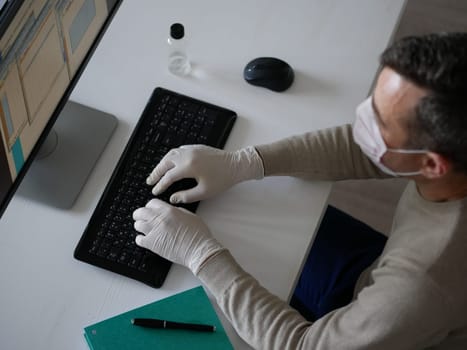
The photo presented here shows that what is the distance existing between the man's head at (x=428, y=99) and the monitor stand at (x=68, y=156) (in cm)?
53

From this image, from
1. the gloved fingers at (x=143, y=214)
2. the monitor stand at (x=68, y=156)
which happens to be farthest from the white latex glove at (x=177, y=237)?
the monitor stand at (x=68, y=156)

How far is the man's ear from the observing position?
2.87 feet

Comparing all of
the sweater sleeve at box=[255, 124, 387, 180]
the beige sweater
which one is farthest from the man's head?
the sweater sleeve at box=[255, 124, 387, 180]

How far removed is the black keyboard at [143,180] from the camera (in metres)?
1.04

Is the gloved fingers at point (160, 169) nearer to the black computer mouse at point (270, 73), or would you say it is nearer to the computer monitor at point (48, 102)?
the computer monitor at point (48, 102)

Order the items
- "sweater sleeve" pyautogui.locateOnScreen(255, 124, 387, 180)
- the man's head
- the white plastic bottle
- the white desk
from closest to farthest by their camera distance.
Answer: the man's head, the white desk, "sweater sleeve" pyautogui.locateOnScreen(255, 124, 387, 180), the white plastic bottle

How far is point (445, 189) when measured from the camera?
0.96 metres

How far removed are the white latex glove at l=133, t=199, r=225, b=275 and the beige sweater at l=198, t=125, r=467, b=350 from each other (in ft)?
0.08

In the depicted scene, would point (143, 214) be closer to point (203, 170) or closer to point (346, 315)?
point (203, 170)

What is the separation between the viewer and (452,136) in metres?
0.82

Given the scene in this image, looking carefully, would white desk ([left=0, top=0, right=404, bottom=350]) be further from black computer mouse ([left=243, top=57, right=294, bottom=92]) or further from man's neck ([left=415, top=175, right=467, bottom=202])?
man's neck ([left=415, top=175, right=467, bottom=202])

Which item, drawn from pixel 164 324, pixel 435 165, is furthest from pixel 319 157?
pixel 164 324

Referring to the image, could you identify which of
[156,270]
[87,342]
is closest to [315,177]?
[156,270]

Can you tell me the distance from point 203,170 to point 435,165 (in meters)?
0.40
